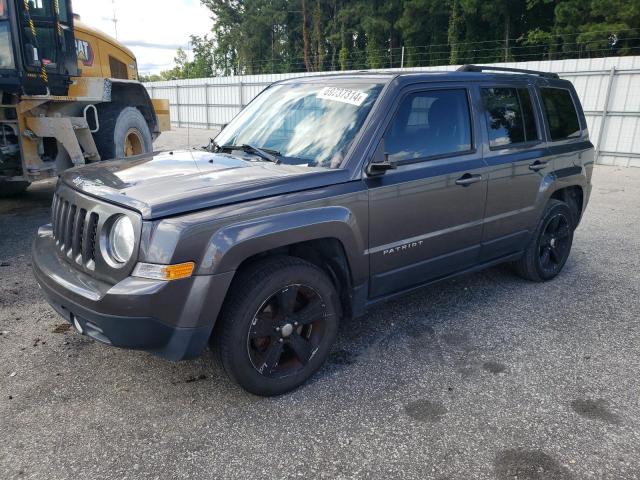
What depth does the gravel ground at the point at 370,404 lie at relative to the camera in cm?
244

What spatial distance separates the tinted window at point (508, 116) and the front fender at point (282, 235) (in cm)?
163

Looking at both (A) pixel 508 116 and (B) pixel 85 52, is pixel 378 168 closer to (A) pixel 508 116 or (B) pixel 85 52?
(A) pixel 508 116

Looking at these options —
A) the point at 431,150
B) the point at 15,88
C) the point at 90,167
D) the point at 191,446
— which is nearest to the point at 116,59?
the point at 15,88

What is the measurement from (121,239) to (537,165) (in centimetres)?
344

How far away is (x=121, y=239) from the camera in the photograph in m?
2.60

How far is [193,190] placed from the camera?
265 cm

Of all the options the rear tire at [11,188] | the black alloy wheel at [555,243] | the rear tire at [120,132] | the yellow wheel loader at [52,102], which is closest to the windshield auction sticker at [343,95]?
the black alloy wheel at [555,243]

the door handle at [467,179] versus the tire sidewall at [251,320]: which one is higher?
the door handle at [467,179]

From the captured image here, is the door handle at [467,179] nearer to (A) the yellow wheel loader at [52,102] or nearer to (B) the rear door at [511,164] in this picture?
(B) the rear door at [511,164]

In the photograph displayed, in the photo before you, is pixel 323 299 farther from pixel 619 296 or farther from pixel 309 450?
pixel 619 296

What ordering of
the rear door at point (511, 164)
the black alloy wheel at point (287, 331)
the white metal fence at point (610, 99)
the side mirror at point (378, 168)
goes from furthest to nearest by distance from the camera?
the white metal fence at point (610, 99) → the rear door at point (511, 164) → the side mirror at point (378, 168) → the black alloy wheel at point (287, 331)

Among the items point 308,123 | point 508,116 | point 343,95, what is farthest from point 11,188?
point 508,116

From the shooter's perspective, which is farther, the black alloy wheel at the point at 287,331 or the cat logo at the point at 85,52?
the cat logo at the point at 85,52

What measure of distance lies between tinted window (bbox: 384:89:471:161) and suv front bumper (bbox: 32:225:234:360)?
1.53 metres
